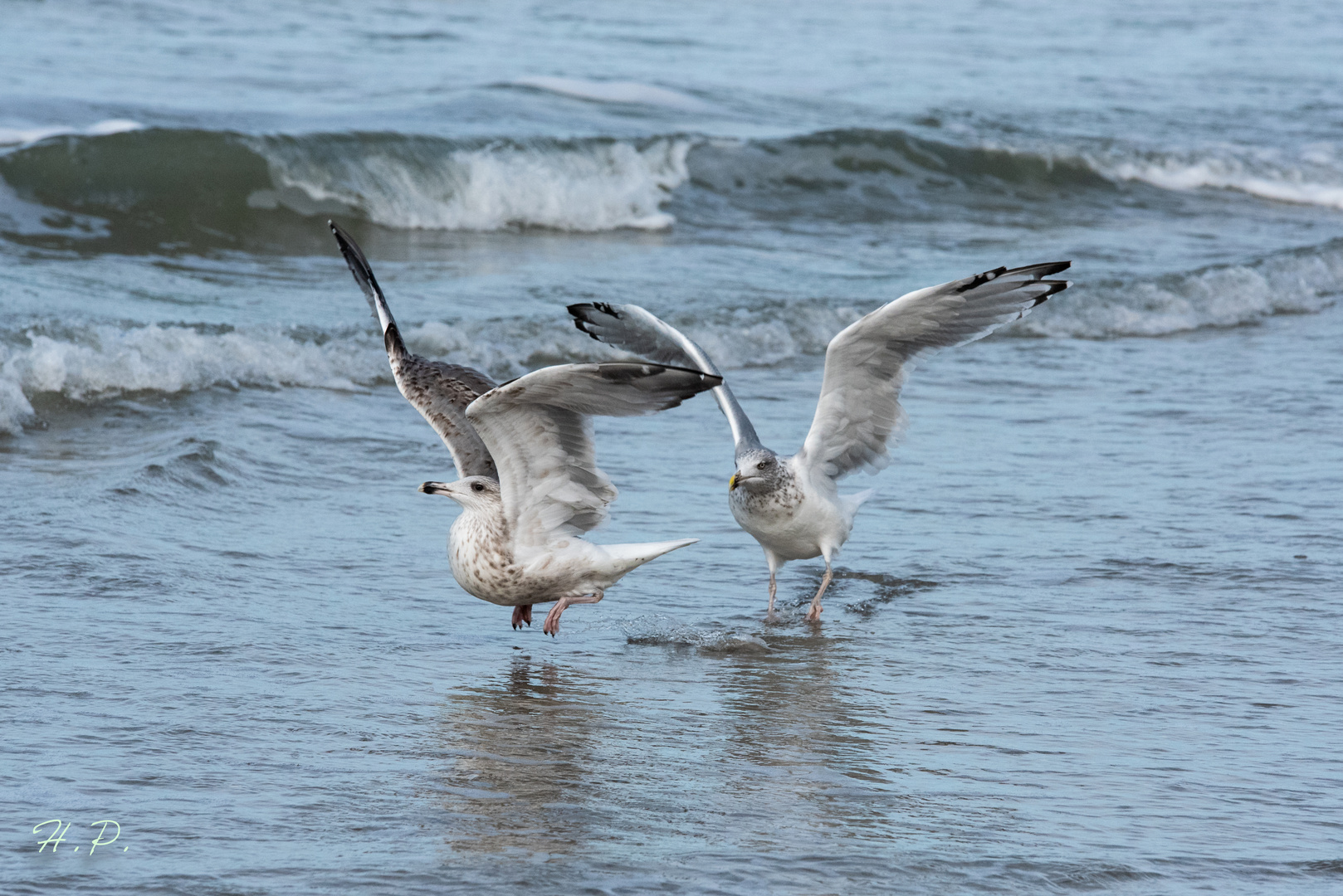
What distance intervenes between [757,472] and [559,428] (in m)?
1.04

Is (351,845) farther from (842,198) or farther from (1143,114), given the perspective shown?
(1143,114)

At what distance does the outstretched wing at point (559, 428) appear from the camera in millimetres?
4719

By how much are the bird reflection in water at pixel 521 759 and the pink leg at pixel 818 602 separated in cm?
113

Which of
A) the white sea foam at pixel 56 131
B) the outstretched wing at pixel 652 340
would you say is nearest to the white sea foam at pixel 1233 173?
the white sea foam at pixel 56 131

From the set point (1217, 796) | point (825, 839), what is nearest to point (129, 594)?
point (825, 839)

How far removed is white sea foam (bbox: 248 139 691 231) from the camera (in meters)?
15.5

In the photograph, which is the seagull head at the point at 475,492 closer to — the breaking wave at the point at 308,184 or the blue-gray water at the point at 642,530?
the blue-gray water at the point at 642,530

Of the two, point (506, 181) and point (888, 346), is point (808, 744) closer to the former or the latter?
point (888, 346)

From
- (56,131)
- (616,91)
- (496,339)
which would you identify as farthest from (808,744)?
(616,91)

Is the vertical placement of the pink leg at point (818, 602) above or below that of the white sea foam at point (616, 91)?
below

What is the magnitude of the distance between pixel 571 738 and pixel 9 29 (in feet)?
63.3

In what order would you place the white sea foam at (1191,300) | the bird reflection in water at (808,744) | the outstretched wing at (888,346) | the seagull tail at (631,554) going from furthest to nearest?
the white sea foam at (1191,300), the outstretched wing at (888,346), the seagull tail at (631,554), the bird reflection in water at (808,744)

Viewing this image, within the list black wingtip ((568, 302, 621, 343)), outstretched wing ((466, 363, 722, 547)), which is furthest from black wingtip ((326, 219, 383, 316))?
outstretched wing ((466, 363, 722, 547))

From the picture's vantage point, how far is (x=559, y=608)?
570 centimetres
